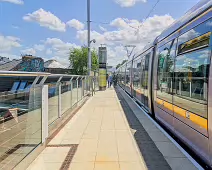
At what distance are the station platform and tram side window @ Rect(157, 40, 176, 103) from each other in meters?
1.01

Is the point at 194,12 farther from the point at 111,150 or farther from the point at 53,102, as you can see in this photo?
the point at 53,102

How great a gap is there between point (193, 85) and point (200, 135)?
92 centimetres

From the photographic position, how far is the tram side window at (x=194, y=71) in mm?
4113

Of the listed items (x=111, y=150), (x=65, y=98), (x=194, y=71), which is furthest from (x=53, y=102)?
(x=194, y=71)

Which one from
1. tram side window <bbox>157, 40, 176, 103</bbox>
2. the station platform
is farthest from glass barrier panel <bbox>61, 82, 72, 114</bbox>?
tram side window <bbox>157, 40, 176, 103</bbox>

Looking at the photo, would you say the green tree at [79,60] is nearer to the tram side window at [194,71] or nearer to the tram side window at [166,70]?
the tram side window at [166,70]

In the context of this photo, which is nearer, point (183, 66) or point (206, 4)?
point (206, 4)

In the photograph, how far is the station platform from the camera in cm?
427

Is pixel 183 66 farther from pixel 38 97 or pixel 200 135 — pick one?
pixel 38 97

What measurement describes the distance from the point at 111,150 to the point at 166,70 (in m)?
2.87

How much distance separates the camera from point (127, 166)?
167 inches

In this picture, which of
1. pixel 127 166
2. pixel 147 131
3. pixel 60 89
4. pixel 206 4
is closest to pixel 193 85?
pixel 206 4

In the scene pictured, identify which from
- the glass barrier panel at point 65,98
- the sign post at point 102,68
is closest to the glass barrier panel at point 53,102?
the glass barrier panel at point 65,98

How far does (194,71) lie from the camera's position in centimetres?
466
